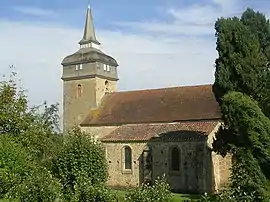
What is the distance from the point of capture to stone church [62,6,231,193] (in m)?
31.6

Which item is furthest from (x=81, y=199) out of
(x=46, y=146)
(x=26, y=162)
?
(x=46, y=146)

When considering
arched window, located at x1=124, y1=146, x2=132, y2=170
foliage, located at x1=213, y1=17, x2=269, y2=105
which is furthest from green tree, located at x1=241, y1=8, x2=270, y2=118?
arched window, located at x1=124, y1=146, x2=132, y2=170

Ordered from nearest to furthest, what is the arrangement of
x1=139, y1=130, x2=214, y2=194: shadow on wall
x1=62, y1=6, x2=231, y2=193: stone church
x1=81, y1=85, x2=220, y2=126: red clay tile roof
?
x1=139, y1=130, x2=214, y2=194: shadow on wall < x1=62, y1=6, x2=231, y2=193: stone church < x1=81, y1=85, x2=220, y2=126: red clay tile roof

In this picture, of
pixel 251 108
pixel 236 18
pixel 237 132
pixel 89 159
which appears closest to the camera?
pixel 251 108

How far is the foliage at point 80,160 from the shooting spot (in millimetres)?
21922

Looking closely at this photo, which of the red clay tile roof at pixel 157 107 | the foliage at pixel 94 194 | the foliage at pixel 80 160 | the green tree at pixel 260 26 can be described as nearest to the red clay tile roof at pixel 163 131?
the red clay tile roof at pixel 157 107

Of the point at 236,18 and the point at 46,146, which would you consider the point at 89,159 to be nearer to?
the point at 46,146

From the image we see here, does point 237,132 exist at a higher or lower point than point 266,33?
lower

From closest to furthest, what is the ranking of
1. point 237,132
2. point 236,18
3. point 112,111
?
point 237,132 → point 236,18 → point 112,111

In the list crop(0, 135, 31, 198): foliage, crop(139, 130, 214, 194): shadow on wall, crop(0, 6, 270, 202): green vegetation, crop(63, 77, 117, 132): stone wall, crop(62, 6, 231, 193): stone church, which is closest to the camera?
crop(0, 6, 270, 202): green vegetation

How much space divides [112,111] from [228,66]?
1828 centimetres

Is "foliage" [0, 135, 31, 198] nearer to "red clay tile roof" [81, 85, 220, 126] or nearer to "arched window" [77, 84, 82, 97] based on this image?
"red clay tile roof" [81, 85, 220, 126]

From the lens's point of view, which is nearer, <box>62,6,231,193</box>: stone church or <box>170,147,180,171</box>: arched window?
<box>62,6,231,193</box>: stone church

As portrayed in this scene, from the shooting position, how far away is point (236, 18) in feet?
80.3
